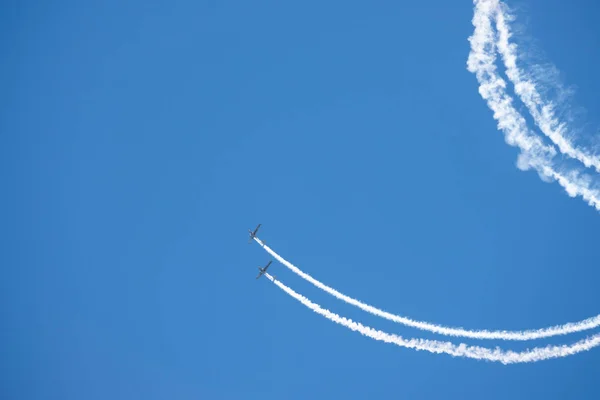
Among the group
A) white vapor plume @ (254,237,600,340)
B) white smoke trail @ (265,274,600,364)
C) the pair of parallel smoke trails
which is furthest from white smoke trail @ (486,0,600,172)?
white smoke trail @ (265,274,600,364)

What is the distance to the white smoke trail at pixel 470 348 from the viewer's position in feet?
72.2

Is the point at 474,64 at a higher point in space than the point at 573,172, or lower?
higher

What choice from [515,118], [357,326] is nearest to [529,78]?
[515,118]

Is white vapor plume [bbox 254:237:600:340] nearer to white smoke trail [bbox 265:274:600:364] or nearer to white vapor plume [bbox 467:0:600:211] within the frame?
white smoke trail [bbox 265:274:600:364]

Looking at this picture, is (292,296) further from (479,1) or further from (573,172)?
(479,1)

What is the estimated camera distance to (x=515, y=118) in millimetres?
22094

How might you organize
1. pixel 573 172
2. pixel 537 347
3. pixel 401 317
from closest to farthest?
pixel 573 172 → pixel 537 347 → pixel 401 317

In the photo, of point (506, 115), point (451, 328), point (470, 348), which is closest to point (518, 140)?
point (506, 115)

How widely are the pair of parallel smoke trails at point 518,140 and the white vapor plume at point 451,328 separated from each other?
0.13ft

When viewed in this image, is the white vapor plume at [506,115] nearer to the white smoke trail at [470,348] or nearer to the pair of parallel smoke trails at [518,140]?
the pair of parallel smoke trails at [518,140]

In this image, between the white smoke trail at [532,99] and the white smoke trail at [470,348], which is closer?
the white smoke trail at [532,99]

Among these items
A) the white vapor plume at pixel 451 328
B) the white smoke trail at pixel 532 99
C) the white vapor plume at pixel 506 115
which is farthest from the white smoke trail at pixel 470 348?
the white smoke trail at pixel 532 99

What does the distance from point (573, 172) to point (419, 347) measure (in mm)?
12288

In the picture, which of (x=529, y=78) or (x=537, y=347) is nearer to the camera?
(x=529, y=78)
